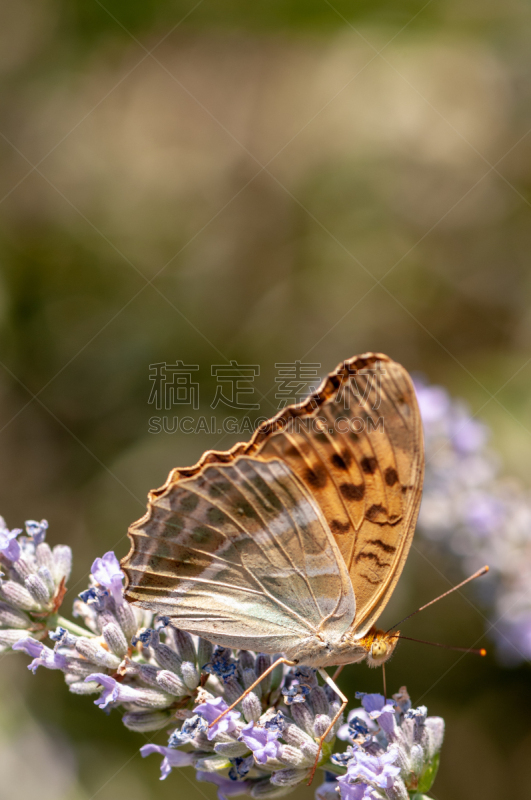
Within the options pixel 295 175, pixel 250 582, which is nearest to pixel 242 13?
pixel 295 175

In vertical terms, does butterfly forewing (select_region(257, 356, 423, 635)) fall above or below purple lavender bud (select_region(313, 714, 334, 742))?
above

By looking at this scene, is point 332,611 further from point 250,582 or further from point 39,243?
point 39,243

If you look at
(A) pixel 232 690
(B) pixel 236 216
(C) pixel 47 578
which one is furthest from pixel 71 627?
(B) pixel 236 216

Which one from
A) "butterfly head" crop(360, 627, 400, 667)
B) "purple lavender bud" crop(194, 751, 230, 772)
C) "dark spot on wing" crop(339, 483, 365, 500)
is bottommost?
"purple lavender bud" crop(194, 751, 230, 772)

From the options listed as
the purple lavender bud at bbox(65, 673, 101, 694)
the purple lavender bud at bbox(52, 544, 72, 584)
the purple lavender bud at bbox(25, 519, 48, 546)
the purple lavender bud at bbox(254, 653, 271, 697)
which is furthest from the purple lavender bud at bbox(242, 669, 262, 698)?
the purple lavender bud at bbox(25, 519, 48, 546)

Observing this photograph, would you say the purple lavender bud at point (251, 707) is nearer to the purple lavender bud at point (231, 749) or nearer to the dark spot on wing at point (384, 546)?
the purple lavender bud at point (231, 749)

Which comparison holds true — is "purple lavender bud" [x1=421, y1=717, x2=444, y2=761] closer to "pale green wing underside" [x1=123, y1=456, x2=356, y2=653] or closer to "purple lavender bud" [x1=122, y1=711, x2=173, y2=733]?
"pale green wing underside" [x1=123, y1=456, x2=356, y2=653]

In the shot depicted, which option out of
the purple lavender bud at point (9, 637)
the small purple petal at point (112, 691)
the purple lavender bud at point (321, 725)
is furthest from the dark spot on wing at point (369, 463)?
the purple lavender bud at point (9, 637)
